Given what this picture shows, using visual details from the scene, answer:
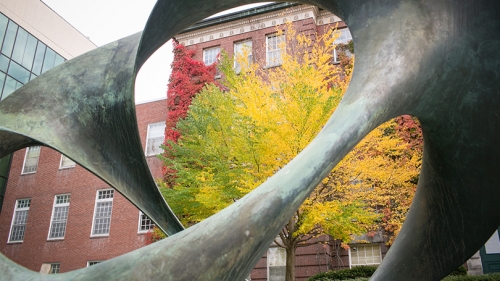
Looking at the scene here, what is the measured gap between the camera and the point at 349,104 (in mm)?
3412

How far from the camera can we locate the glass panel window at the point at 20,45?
24109 millimetres

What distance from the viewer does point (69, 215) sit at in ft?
79.5

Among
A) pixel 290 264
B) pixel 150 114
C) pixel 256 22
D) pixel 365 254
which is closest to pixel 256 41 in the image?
pixel 256 22

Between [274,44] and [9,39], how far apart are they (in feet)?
48.1

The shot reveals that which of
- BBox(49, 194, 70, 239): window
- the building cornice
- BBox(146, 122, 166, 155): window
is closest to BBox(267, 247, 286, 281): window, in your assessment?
BBox(146, 122, 166, 155): window

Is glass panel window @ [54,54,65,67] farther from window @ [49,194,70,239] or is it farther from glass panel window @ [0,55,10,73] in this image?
window @ [49,194,70,239]

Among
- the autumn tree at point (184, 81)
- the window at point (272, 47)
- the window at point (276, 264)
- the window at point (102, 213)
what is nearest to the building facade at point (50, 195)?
the window at point (102, 213)

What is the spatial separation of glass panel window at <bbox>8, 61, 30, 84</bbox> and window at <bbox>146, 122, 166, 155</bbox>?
25.3 feet

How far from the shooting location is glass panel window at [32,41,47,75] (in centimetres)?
2564

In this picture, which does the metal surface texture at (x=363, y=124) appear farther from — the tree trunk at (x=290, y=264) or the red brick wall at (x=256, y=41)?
the red brick wall at (x=256, y=41)

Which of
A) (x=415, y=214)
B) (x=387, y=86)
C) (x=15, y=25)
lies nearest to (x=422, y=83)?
(x=387, y=86)

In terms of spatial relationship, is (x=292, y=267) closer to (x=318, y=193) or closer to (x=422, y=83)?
(x=318, y=193)

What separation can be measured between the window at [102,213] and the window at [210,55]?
8984mm

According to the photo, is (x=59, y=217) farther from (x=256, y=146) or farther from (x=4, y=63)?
(x=256, y=146)
